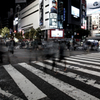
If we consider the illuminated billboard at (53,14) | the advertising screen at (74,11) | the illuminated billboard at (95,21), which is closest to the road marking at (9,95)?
the illuminated billboard at (53,14)

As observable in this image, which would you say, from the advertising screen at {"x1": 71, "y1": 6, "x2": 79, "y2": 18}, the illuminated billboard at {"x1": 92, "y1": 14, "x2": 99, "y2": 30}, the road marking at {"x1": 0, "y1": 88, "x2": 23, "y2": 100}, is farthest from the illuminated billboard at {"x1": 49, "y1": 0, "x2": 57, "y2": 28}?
the road marking at {"x1": 0, "y1": 88, "x2": 23, "y2": 100}

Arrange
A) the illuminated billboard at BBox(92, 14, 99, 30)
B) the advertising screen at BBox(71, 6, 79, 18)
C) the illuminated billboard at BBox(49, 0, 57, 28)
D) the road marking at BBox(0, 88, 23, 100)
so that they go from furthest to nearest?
the illuminated billboard at BBox(92, 14, 99, 30), the advertising screen at BBox(71, 6, 79, 18), the illuminated billboard at BBox(49, 0, 57, 28), the road marking at BBox(0, 88, 23, 100)

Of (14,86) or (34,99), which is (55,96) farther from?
(14,86)

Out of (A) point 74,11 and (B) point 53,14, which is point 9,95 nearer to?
(B) point 53,14

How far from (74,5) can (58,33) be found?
4113 centimetres

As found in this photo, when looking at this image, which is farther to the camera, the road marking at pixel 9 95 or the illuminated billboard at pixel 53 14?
the illuminated billboard at pixel 53 14

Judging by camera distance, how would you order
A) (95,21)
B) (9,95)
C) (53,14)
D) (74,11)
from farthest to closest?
A: (95,21)
(74,11)
(53,14)
(9,95)

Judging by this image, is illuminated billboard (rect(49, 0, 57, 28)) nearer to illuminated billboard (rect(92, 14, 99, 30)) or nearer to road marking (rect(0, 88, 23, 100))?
illuminated billboard (rect(92, 14, 99, 30))

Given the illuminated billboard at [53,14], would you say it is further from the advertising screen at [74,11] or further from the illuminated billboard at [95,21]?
the illuminated billboard at [95,21]

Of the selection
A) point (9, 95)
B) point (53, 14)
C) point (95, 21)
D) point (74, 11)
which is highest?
point (95, 21)

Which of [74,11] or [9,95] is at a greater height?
[74,11]

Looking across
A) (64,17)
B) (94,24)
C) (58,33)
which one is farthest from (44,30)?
(94,24)

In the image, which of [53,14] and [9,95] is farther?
[53,14]

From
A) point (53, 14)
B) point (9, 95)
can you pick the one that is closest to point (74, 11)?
point (53, 14)
